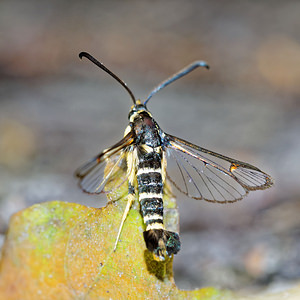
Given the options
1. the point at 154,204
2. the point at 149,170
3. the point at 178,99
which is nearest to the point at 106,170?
the point at 149,170

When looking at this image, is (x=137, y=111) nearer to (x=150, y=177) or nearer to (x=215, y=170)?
(x=150, y=177)

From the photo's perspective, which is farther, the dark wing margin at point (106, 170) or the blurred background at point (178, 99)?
the blurred background at point (178, 99)

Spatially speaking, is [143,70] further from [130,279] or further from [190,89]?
[130,279]

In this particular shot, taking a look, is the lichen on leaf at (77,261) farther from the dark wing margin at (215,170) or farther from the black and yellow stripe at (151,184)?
the dark wing margin at (215,170)

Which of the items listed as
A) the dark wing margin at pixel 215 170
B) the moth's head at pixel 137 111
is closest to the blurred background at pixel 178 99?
the dark wing margin at pixel 215 170

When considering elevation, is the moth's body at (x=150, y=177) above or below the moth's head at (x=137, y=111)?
below

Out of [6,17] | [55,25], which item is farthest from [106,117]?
[6,17]

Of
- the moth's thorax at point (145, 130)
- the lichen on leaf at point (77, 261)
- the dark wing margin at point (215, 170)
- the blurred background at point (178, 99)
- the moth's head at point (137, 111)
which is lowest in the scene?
the lichen on leaf at point (77, 261)

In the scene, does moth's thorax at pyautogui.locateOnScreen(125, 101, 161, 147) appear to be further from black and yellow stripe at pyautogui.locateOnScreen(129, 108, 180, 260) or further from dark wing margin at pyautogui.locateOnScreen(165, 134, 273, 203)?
dark wing margin at pyautogui.locateOnScreen(165, 134, 273, 203)
